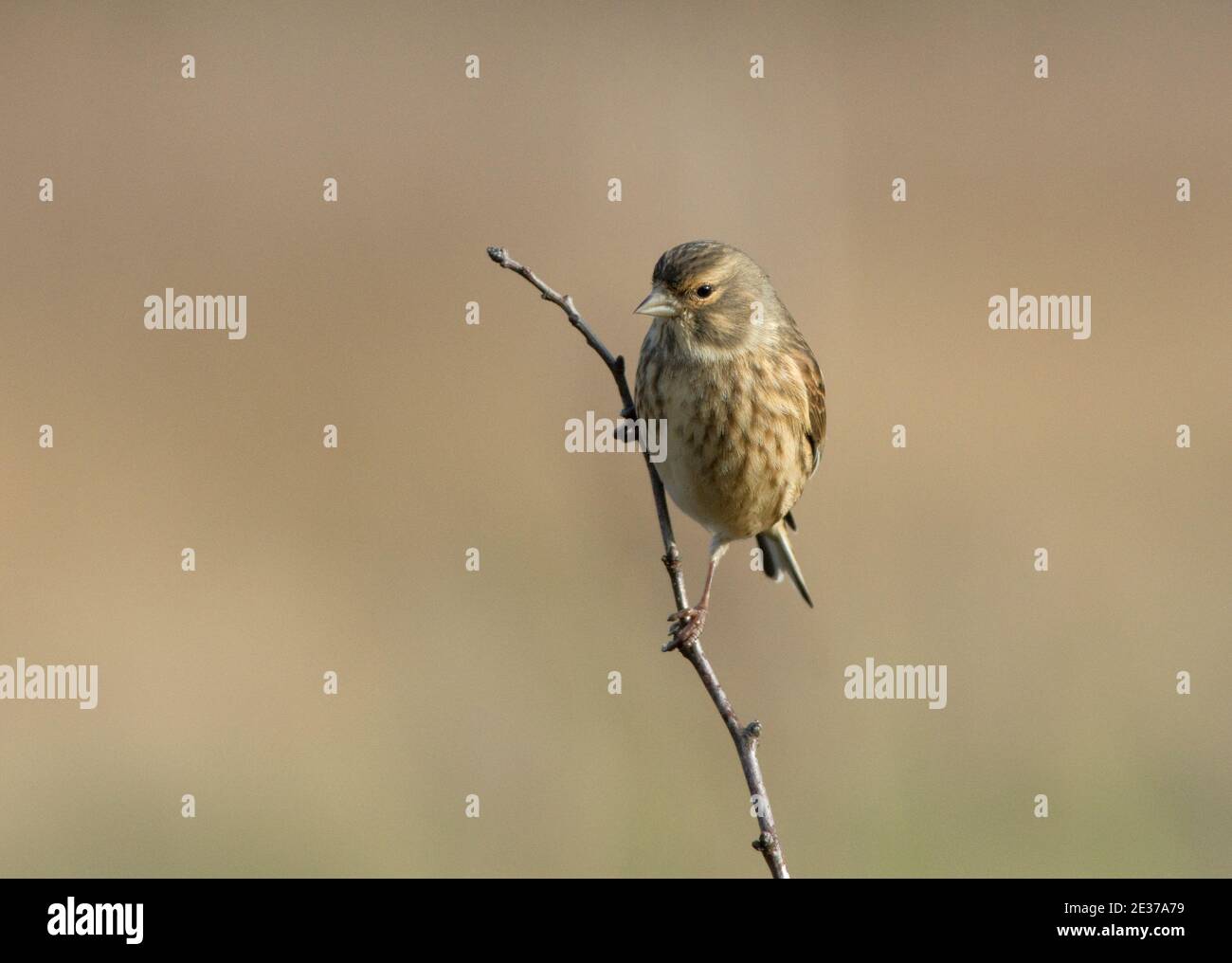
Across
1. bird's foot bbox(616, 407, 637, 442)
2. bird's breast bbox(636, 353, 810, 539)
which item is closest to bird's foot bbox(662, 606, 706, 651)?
bird's breast bbox(636, 353, 810, 539)

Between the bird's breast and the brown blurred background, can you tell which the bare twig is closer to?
the bird's breast

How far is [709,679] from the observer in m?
3.12

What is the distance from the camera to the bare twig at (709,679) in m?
2.60

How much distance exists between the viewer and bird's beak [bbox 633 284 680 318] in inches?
169

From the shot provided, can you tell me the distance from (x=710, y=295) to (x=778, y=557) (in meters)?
1.59

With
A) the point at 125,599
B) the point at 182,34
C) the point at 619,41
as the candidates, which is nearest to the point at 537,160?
the point at 619,41

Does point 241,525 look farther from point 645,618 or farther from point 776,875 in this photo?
point 776,875

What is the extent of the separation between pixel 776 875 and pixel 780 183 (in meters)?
7.33

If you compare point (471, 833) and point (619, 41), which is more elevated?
point (619, 41)

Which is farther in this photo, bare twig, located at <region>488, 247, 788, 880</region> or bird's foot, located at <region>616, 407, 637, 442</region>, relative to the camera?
bird's foot, located at <region>616, 407, 637, 442</region>

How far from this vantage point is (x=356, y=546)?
25.5 ft

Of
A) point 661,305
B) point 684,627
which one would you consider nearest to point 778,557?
point 684,627

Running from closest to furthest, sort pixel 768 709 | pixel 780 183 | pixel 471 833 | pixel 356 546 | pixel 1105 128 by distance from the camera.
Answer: pixel 471 833
pixel 768 709
pixel 356 546
pixel 780 183
pixel 1105 128

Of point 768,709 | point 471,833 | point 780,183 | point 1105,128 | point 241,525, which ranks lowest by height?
point 471,833
